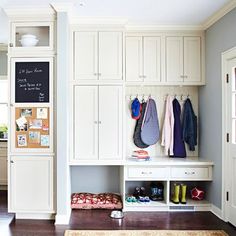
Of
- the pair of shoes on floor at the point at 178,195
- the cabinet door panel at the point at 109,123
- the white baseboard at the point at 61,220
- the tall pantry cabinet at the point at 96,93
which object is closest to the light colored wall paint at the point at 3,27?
the tall pantry cabinet at the point at 96,93

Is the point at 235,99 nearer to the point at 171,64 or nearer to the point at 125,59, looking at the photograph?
the point at 171,64

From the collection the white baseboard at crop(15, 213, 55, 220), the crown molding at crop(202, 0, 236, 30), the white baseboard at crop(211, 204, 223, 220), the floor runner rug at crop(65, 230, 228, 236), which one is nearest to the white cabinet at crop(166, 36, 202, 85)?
the crown molding at crop(202, 0, 236, 30)

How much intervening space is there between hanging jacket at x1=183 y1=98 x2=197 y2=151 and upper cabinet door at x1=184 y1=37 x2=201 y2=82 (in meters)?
0.45

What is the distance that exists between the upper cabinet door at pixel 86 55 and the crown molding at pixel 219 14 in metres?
1.57

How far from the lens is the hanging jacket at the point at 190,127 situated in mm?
4406

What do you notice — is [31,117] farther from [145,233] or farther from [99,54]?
[145,233]

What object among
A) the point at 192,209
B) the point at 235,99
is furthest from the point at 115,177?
the point at 235,99

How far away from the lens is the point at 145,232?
10.8 feet

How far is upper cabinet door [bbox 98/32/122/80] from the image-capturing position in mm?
3992

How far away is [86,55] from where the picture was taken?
157 inches

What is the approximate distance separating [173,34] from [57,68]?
1817 mm

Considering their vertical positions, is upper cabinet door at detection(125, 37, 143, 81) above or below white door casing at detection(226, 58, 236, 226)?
A: above

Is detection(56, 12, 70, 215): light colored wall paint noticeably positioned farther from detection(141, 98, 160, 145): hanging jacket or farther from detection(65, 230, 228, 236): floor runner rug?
detection(141, 98, 160, 145): hanging jacket

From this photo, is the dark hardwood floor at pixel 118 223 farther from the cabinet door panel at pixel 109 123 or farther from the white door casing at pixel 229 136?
the cabinet door panel at pixel 109 123
